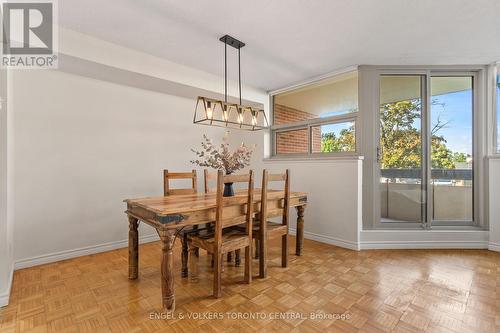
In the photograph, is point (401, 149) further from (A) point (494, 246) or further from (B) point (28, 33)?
(B) point (28, 33)

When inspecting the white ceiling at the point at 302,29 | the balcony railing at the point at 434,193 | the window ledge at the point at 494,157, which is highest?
the white ceiling at the point at 302,29

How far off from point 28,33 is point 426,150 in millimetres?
4503

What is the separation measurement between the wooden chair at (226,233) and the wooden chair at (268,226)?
0.51 ft

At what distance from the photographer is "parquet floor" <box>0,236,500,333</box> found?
1603 millimetres

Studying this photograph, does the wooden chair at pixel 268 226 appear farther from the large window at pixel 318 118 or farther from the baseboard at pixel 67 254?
the baseboard at pixel 67 254

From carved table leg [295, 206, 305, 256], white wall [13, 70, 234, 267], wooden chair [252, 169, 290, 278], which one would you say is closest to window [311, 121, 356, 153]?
carved table leg [295, 206, 305, 256]

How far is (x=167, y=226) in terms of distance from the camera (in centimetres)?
172

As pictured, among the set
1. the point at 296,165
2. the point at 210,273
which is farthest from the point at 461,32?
the point at 210,273

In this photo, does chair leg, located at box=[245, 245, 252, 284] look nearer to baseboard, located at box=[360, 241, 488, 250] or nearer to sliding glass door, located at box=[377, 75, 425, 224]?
baseboard, located at box=[360, 241, 488, 250]

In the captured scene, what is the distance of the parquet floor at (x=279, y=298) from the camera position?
5.26 feet

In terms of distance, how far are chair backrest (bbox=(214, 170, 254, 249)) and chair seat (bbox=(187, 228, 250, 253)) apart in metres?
0.07

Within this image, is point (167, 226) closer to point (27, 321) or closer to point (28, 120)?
point (27, 321)

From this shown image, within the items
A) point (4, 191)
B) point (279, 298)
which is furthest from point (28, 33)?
point (279, 298)

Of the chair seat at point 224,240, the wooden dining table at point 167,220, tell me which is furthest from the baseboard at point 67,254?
the chair seat at point 224,240
